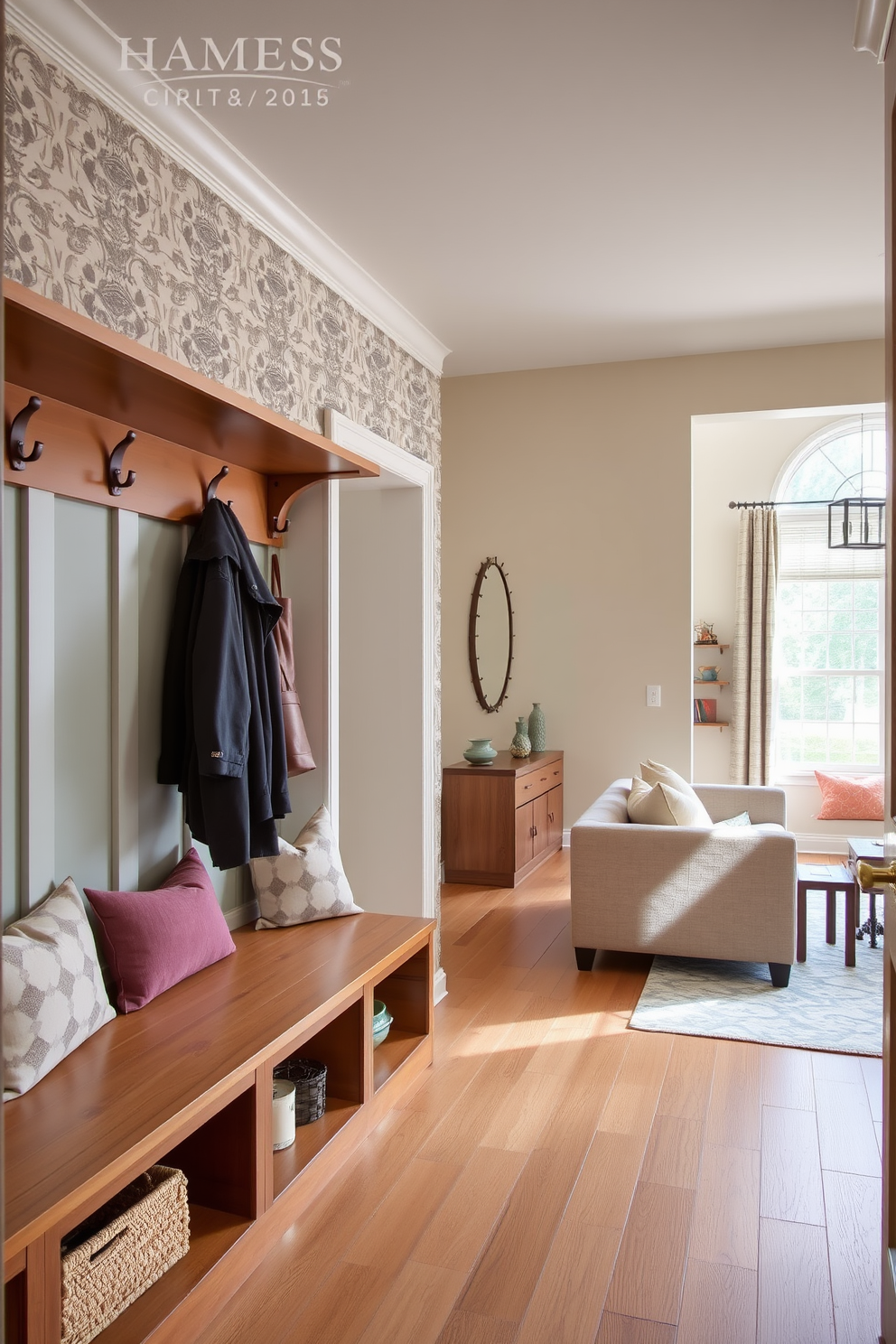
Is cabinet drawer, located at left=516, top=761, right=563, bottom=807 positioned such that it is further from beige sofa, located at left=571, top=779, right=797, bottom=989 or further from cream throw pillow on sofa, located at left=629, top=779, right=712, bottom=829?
beige sofa, located at left=571, top=779, right=797, bottom=989

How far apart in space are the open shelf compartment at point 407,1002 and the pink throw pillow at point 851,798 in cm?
399

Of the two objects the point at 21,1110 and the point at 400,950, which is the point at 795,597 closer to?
the point at 400,950

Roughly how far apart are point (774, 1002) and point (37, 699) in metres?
2.81

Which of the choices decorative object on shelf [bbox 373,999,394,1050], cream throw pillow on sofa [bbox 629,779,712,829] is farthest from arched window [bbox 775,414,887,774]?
decorative object on shelf [bbox 373,999,394,1050]

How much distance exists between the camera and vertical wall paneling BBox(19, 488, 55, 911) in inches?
78.6

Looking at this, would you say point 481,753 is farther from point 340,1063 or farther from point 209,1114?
point 209,1114

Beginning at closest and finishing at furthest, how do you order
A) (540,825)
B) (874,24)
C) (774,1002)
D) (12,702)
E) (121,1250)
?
1. (874,24)
2. (121,1250)
3. (12,702)
4. (774,1002)
5. (540,825)

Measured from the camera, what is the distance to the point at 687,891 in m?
3.76

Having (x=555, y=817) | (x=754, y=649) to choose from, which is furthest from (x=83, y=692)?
(x=754, y=649)

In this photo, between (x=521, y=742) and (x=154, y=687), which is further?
(x=521, y=742)

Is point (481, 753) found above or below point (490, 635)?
below

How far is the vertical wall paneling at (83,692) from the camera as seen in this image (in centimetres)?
212

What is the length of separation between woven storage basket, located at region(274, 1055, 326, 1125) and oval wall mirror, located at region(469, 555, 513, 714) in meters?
3.48

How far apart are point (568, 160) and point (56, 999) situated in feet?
8.71
